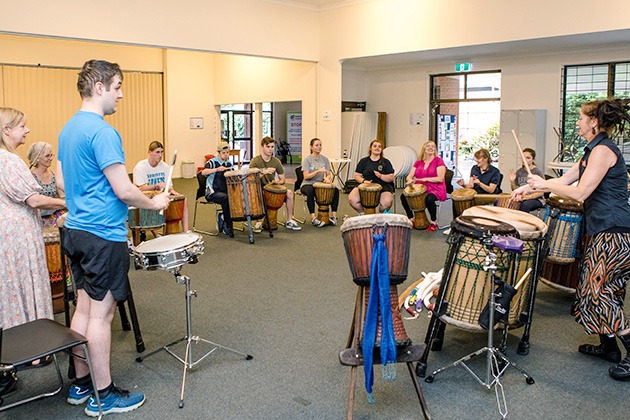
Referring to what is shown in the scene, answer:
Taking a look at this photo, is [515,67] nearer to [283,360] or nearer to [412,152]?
[412,152]

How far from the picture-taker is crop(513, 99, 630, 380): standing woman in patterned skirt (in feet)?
11.0

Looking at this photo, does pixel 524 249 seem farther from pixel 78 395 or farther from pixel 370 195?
pixel 370 195

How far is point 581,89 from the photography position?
400 inches

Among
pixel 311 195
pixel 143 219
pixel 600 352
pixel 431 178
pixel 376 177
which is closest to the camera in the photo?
A: pixel 600 352

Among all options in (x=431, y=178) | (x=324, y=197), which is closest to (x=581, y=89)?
(x=431, y=178)

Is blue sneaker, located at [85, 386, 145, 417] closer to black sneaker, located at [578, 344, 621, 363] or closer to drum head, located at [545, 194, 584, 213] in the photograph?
black sneaker, located at [578, 344, 621, 363]

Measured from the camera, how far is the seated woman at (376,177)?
25.7 feet

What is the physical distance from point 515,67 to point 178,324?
8827 mm

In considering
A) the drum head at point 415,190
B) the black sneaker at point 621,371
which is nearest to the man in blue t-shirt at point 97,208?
the black sneaker at point 621,371

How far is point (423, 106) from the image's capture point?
12500 millimetres

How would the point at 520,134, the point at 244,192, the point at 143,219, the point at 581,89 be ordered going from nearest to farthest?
the point at 143,219
the point at 244,192
the point at 581,89
the point at 520,134

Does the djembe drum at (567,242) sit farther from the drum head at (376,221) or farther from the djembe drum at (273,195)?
the djembe drum at (273,195)

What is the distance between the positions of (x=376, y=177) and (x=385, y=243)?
5.03 m

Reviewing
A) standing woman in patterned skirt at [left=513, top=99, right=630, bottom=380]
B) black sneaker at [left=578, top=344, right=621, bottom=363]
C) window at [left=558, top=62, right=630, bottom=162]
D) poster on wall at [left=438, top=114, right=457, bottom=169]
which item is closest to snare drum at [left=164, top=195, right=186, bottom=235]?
standing woman in patterned skirt at [left=513, top=99, right=630, bottom=380]
